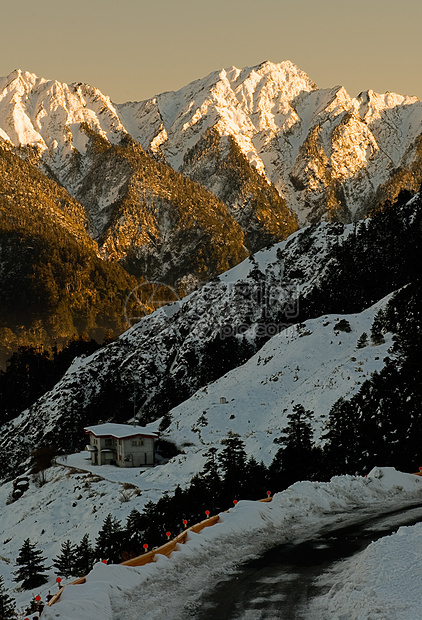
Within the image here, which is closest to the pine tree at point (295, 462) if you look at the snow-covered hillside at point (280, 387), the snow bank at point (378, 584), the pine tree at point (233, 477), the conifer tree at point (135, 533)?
the pine tree at point (233, 477)

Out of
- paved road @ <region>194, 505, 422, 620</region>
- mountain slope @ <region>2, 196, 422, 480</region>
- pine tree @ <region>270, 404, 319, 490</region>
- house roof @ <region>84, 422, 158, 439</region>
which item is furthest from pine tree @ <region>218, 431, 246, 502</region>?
mountain slope @ <region>2, 196, 422, 480</region>

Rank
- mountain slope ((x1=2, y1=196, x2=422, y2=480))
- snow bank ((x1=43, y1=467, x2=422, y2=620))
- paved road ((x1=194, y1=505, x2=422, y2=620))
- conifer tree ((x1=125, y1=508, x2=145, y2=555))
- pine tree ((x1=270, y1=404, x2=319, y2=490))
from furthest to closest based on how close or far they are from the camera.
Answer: mountain slope ((x1=2, y1=196, x2=422, y2=480)), pine tree ((x1=270, y1=404, x2=319, y2=490)), conifer tree ((x1=125, y1=508, x2=145, y2=555)), paved road ((x1=194, y1=505, x2=422, y2=620)), snow bank ((x1=43, y1=467, x2=422, y2=620))

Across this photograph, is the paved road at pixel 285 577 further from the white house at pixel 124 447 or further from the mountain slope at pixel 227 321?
the mountain slope at pixel 227 321

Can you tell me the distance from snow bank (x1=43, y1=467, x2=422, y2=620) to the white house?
196 ft

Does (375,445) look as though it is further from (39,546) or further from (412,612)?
(412,612)

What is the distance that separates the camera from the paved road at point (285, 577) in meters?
15.9

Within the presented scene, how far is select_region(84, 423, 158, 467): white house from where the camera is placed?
87.2m

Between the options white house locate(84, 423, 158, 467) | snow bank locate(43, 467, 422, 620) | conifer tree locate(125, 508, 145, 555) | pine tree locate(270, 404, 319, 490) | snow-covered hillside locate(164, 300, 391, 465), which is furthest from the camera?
white house locate(84, 423, 158, 467)

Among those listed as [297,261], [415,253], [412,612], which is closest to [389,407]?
[412,612]

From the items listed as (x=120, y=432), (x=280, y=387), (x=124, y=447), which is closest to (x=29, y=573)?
(x=124, y=447)

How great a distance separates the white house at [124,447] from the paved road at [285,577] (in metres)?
65.0

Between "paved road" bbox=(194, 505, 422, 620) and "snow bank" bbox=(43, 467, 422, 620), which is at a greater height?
"snow bank" bbox=(43, 467, 422, 620)

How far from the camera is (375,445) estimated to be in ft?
172

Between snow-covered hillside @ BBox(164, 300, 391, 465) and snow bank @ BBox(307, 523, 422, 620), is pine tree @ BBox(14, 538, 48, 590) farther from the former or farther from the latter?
snow bank @ BBox(307, 523, 422, 620)
